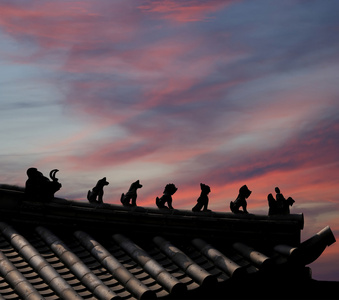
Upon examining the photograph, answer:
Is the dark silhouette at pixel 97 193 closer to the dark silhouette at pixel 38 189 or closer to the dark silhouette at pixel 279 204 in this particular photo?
the dark silhouette at pixel 38 189

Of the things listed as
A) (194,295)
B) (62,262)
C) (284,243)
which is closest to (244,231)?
(284,243)

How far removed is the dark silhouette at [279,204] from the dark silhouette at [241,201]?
0.64 metres

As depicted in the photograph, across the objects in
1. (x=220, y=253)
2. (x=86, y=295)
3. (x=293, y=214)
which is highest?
(x=293, y=214)

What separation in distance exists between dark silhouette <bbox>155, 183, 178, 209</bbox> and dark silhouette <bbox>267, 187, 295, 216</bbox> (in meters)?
2.69

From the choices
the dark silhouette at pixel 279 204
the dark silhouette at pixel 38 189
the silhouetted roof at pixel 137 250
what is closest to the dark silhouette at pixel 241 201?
the silhouetted roof at pixel 137 250

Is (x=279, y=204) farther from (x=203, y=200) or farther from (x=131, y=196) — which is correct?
(x=131, y=196)

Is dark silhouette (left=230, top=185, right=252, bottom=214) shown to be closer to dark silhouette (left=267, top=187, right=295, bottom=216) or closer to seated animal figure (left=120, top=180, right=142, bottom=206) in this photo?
dark silhouette (left=267, top=187, right=295, bottom=216)

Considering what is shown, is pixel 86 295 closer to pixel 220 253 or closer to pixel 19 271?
pixel 19 271

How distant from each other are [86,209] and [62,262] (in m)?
2.01

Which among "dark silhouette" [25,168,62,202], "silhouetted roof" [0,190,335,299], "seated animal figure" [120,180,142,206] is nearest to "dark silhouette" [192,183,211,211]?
"silhouetted roof" [0,190,335,299]

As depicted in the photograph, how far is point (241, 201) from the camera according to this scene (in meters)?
20.1

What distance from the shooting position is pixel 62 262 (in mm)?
17562

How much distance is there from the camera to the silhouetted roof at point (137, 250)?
16.3 meters

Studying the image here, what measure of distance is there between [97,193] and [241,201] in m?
3.97
